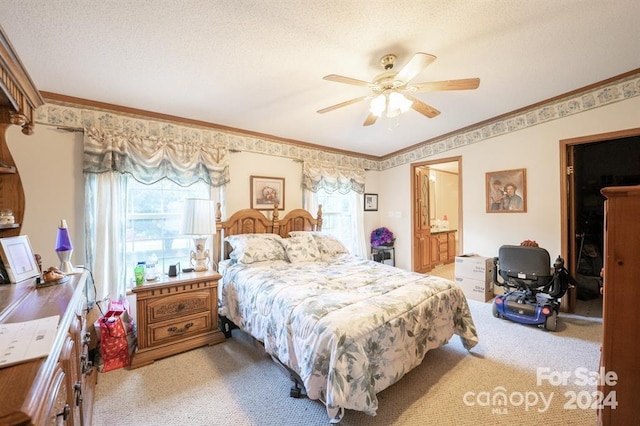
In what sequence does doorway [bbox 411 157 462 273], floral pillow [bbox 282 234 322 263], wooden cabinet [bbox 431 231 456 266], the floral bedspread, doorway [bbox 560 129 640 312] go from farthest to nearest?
wooden cabinet [bbox 431 231 456 266] → doorway [bbox 411 157 462 273] → doorway [bbox 560 129 640 312] → floral pillow [bbox 282 234 322 263] → the floral bedspread

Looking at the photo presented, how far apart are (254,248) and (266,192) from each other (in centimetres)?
106

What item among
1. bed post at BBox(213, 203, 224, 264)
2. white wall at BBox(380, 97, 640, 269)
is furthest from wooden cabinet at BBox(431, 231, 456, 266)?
bed post at BBox(213, 203, 224, 264)

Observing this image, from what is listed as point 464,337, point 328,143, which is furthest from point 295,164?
point 464,337

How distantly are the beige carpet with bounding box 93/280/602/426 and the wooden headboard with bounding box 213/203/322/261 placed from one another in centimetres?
126

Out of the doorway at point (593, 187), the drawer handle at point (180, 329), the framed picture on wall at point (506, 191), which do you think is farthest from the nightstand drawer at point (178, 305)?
the doorway at point (593, 187)

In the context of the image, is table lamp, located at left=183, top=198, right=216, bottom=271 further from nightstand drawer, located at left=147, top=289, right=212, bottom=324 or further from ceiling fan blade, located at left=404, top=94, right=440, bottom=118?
ceiling fan blade, located at left=404, top=94, right=440, bottom=118

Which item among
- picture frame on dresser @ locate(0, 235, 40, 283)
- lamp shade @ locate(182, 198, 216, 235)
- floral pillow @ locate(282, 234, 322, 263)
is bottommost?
floral pillow @ locate(282, 234, 322, 263)

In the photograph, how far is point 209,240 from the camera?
10.9 feet

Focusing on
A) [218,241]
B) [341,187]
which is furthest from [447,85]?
[218,241]

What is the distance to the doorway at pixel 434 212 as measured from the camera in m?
4.97

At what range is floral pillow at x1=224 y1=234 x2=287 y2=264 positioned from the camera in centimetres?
301

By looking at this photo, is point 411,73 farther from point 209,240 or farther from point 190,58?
point 209,240

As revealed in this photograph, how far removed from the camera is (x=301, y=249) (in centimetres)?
335

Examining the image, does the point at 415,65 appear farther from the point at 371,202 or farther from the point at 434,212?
the point at 434,212
